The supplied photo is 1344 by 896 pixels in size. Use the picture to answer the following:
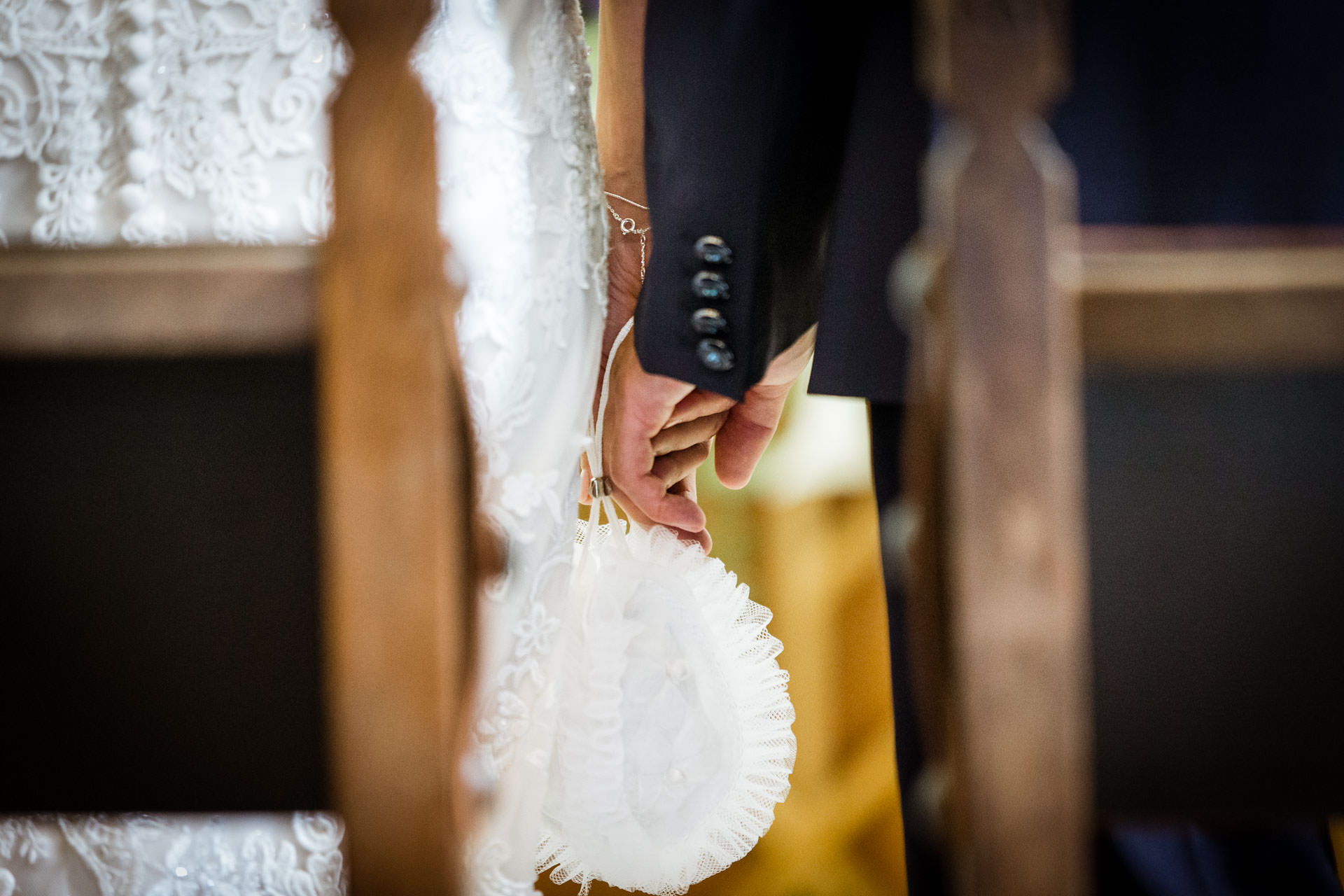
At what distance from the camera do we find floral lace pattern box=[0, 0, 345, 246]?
1.70 feet

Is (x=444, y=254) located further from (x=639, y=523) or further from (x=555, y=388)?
(x=639, y=523)

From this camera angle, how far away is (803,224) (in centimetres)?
71

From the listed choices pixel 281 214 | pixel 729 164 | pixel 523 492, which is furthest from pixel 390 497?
pixel 729 164

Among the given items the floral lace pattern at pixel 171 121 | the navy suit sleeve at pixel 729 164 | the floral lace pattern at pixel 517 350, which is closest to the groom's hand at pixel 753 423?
the navy suit sleeve at pixel 729 164

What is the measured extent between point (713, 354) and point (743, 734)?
330 mm

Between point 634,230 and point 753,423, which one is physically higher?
point 634,230

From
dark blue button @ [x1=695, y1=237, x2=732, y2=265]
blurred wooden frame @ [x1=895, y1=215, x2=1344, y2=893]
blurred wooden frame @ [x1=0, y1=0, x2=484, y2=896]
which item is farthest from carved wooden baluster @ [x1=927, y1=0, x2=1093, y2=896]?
dark blue button @ [x1=695, y1=237, x2=732, y2=265]

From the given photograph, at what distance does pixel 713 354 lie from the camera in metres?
0.62

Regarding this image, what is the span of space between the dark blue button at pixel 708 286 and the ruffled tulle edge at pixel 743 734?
0.69 feet

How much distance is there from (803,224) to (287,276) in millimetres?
477

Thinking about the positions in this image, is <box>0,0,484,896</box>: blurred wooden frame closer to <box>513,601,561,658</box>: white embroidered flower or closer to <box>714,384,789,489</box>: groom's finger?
<box>513,601,561,658</box>: white embroidered flower

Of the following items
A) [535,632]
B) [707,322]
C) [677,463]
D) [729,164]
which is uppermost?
[729,164]

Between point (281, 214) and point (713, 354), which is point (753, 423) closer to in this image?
point (713, 354)

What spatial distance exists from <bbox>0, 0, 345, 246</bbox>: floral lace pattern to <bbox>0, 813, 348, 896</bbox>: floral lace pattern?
392mm
